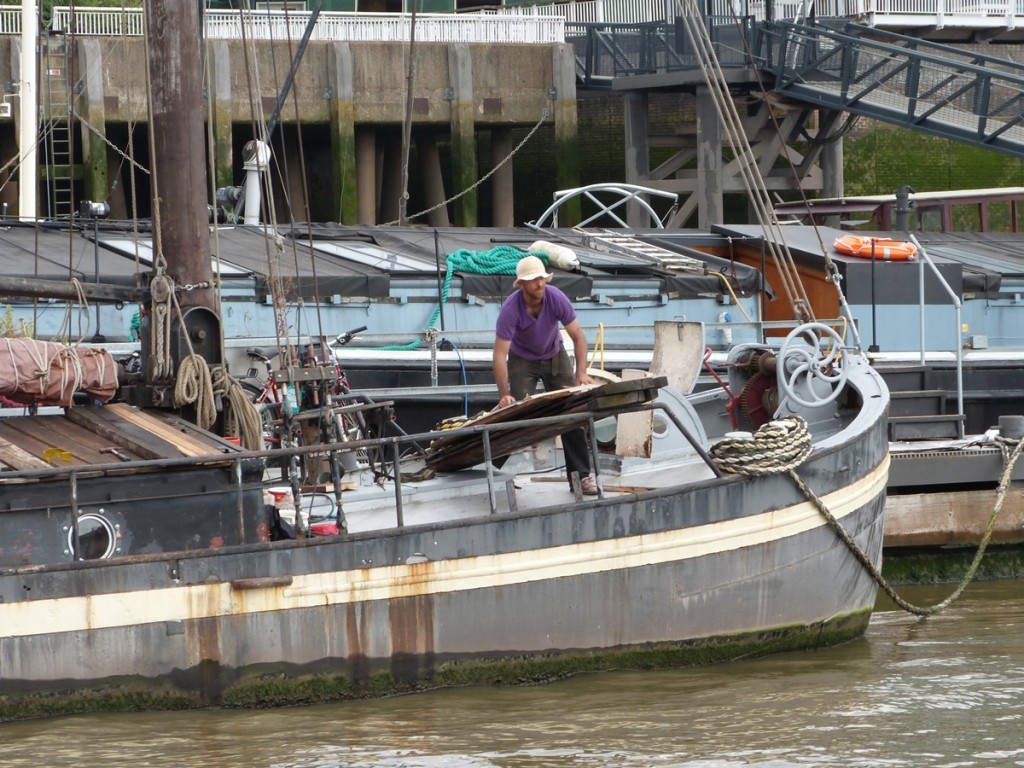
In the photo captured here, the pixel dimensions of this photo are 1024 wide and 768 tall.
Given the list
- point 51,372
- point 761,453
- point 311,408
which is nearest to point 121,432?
point 51,372

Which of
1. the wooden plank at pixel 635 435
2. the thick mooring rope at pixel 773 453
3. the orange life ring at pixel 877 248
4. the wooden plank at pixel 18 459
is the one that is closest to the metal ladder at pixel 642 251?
the orange life ring at pixel 877 248

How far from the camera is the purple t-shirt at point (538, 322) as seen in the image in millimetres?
9703

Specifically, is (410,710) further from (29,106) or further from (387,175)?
(387,175)

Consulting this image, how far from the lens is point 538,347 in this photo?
9.84 metres

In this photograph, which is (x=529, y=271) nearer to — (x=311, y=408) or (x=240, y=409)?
(x=240, y=409)

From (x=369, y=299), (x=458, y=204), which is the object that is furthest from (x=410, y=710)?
(x=458, y=204)

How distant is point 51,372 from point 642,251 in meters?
9.93

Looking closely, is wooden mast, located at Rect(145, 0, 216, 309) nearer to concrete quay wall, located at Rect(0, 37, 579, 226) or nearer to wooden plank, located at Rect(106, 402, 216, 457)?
wooden plank, located at Rect(106, 402, 216, 457)

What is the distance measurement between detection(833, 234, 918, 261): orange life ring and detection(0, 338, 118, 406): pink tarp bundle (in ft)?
32.5

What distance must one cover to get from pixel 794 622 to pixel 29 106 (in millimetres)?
10807

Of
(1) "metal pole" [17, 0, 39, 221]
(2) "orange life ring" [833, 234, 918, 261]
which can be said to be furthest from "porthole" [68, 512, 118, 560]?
(2) "orange life ring" [833, 234, 918, 261]

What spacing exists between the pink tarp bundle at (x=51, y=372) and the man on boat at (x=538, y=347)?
7.74 ft

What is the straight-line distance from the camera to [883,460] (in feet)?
35.1

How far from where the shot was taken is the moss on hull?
813 cm
